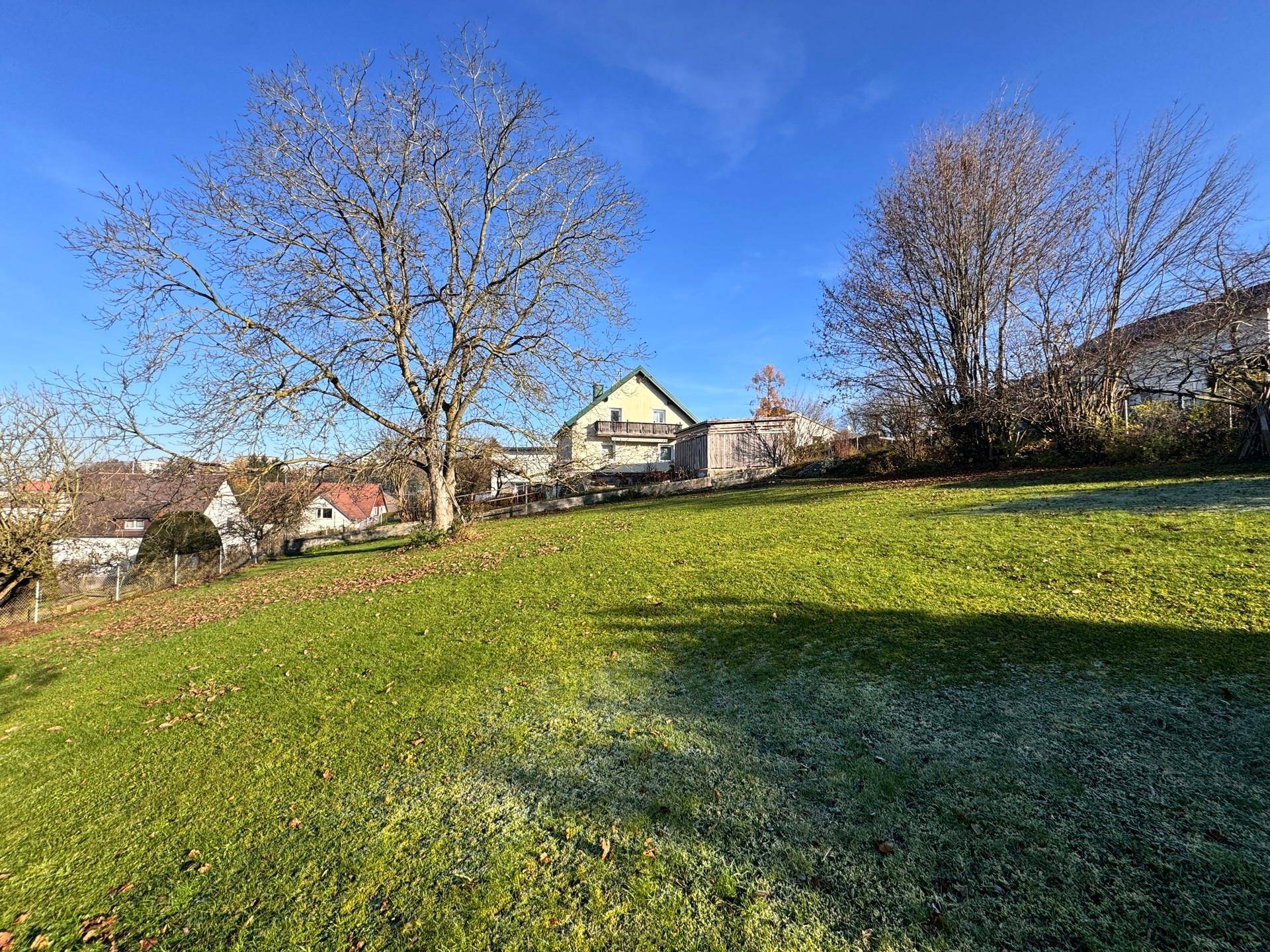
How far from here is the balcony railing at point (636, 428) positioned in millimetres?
37031

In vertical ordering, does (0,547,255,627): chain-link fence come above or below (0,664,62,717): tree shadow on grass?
above

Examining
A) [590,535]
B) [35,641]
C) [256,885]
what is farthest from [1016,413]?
[35,641]

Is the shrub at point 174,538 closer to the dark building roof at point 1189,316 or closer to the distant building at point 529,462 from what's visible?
the distant building at point 529,462

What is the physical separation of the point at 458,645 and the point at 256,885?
3397 millimetres

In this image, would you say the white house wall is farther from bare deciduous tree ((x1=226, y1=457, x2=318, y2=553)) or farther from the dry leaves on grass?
the dry leaves on grass

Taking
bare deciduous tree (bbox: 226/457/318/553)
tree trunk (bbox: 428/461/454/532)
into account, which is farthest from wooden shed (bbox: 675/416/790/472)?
bare deciduous tree (bbox: 226/457/318/553)

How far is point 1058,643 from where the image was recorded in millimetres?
4332

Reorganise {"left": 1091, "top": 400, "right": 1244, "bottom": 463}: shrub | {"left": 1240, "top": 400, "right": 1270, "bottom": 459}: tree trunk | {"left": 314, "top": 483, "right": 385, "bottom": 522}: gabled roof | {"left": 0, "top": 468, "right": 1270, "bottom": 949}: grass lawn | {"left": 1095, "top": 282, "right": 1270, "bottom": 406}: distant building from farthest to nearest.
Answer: {"left": 314, "top": 483, "right": 385, "bottom": 522}: gabled roof < {"left": 1091, "top": 400, "right": 1244, "bottom": 463}: shrub < {"left": 1095, "top": 282, "right": 1270, "bottom": 406}: distant building < {"left": 1240, "top": 400, "right": 1270, "bottom": 459}: tree trunk < {"left": 0, "top": 468, "right": 1270, "bottom": 949}: grass lawn

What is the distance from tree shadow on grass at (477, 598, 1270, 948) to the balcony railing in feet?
107

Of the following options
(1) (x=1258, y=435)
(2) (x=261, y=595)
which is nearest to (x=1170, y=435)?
(1) (x=1258, y=435)

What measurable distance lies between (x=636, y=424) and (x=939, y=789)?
35.7m

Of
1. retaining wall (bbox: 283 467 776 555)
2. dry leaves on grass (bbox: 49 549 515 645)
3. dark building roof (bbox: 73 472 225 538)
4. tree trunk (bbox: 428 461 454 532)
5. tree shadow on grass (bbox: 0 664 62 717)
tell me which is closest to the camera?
tree shadow on grass (bbox: 0 664 62 717)

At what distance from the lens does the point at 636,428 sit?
3794 centimetres

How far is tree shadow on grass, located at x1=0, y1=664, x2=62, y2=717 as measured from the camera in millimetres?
6164
